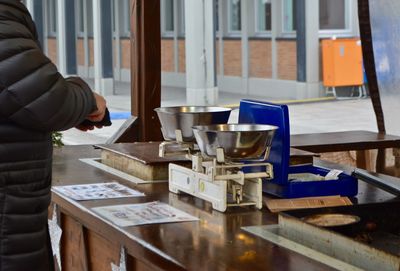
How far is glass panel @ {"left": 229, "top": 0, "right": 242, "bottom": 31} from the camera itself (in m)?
19.0

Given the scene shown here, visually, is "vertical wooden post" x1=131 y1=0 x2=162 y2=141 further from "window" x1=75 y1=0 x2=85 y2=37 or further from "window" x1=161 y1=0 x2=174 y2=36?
"window" x1=75 y1=0 x2=85 y2=37

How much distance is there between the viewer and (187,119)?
284 cm

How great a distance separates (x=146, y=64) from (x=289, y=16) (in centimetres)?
Answer: 1286

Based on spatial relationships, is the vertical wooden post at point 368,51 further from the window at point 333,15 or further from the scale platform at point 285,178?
the window at point 333,15

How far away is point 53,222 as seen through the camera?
329 cm

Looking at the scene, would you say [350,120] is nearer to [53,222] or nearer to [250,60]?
[250,60]

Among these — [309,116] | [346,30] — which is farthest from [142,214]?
[346,30]

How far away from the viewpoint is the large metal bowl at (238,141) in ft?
8.09

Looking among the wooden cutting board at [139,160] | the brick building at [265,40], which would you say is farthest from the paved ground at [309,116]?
the wooden cutting board at [139,160]

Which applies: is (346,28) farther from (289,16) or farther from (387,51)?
(387,51)

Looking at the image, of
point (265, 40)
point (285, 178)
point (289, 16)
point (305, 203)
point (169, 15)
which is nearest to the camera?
point (305, 203)

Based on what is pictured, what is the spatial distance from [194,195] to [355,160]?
234 centimetres

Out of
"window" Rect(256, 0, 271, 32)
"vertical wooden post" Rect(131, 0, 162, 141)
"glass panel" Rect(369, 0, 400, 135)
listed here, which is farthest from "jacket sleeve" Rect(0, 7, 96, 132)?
"window" Rect(256, 0, 271, 32)

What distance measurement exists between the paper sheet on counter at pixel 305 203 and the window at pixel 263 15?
15665mm
